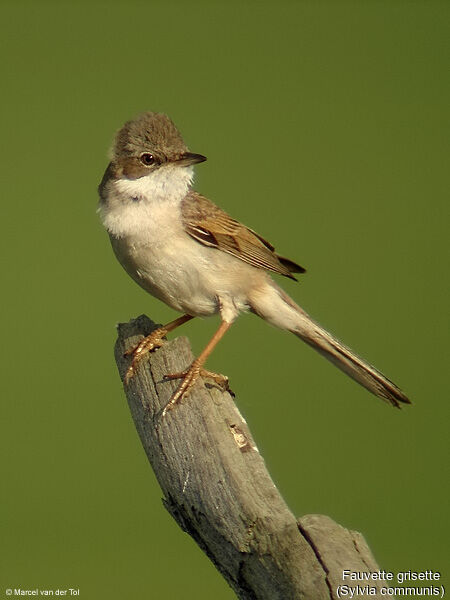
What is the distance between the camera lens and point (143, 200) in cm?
441

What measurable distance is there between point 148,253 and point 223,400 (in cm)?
118

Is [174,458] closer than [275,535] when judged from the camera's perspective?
No

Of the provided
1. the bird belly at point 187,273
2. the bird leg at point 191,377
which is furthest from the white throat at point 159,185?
the bird leg at point 191,377

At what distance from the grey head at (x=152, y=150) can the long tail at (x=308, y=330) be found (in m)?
0.87

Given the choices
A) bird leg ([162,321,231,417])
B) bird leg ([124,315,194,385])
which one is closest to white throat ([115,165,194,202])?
bird leg ([124,315,194,385])

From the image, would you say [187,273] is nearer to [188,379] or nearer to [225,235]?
[225,235]

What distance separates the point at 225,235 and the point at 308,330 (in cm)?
71

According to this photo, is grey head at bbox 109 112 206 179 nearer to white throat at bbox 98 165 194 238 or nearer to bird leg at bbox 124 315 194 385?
white throat at bbox 98 165 194 238

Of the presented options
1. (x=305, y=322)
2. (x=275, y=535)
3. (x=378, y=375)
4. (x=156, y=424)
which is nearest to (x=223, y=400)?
(x=156, y=424)

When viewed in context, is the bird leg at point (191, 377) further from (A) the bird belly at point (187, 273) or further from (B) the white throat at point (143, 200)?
(B) the white throat at point (143, 200)

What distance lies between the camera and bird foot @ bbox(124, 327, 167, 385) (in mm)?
3836

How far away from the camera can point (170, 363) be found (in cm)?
380

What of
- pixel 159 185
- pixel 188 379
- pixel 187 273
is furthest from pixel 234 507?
pixel 159 185

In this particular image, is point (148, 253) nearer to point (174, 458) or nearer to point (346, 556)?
point (174, 458)
